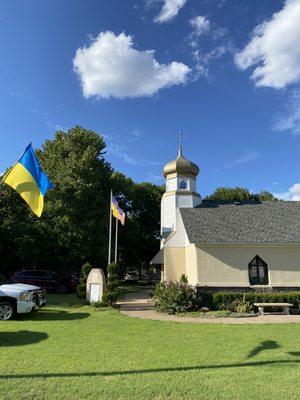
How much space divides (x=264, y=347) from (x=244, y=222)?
49.2 feet

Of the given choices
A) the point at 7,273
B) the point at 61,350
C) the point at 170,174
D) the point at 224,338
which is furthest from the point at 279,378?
the point at 7,273

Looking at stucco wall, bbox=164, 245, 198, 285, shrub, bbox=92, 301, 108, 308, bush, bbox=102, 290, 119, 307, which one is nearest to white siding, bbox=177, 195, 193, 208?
stucco wall, bbox=164, 245, 198, 285

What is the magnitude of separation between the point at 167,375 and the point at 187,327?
6471mm

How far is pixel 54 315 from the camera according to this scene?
15953 mm

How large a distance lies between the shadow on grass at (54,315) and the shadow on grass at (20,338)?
337cm

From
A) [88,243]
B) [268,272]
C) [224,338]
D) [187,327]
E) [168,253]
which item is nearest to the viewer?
[224,338]

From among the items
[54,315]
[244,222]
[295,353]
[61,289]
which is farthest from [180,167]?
[295,353]

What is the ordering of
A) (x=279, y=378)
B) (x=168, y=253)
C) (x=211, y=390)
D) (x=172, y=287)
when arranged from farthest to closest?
(x=168, y=253)
(x=172, y=287)
(x=279, y=378)
(x=211, y=390)

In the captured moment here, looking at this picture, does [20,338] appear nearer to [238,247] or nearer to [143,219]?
[238,247]

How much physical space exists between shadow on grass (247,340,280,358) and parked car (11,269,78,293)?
1956 cm

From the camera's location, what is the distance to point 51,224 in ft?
101

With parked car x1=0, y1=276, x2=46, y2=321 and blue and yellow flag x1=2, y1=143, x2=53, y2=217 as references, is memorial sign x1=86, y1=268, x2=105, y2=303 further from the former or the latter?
blue and yellow flag x1=2, y1=143, x2=53, y2=217

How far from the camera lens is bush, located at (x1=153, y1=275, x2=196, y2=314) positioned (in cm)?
1827

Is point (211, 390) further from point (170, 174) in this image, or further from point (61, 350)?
point (170, 174)
